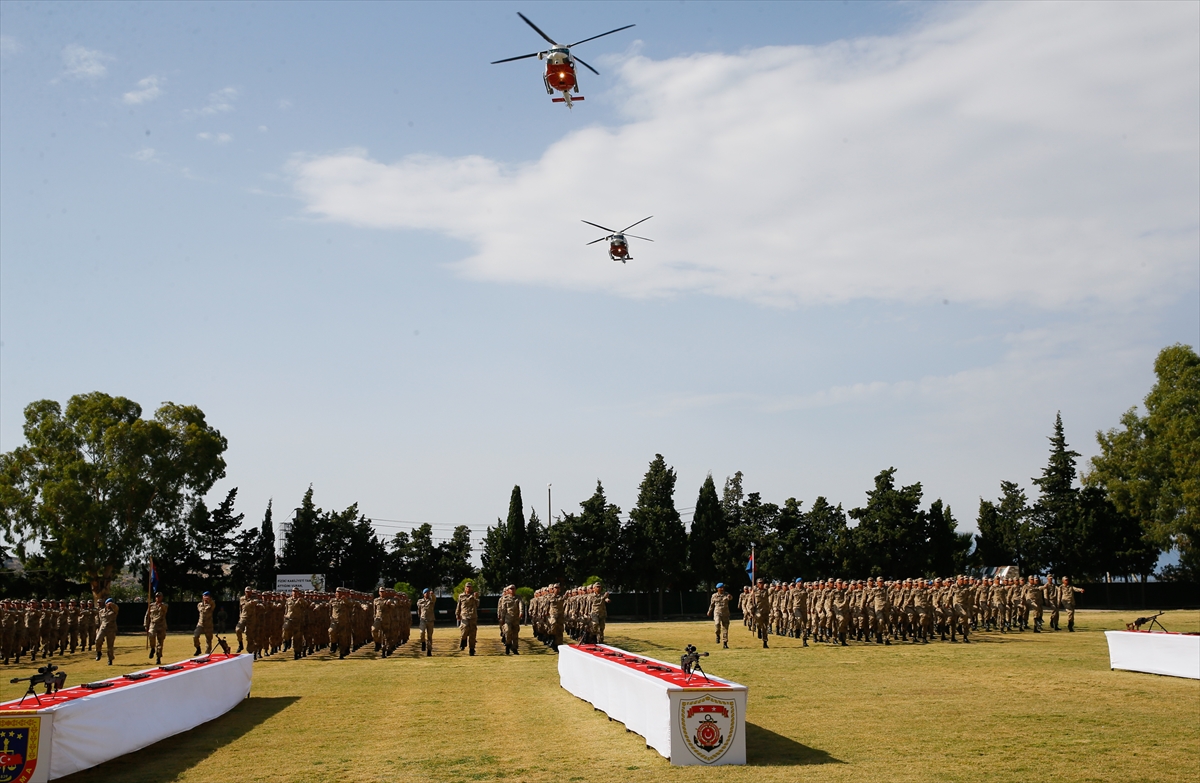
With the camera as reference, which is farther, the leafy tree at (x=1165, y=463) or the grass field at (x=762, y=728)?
the leafy tree at (x=1165, y=463)

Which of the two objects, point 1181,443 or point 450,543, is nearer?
point 1181,443

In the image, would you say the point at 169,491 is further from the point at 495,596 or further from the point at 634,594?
the point at 634,594

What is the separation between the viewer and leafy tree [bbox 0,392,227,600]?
4703cm

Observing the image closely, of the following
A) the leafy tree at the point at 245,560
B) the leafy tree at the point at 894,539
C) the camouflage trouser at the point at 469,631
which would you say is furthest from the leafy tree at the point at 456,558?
the camouflage trouser at the point at 469,631

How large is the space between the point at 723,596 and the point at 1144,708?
1460 cm

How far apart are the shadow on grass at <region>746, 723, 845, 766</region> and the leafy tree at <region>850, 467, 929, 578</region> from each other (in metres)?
41.1

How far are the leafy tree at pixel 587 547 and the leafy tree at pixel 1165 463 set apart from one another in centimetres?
2721

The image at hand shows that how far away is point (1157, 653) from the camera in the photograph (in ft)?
60.2

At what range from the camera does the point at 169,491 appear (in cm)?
4997

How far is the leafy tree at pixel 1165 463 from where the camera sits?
5025cm

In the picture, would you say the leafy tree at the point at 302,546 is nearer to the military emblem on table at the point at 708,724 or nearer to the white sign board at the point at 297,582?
the white sign board at the point at 297,582

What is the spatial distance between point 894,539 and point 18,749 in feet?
153

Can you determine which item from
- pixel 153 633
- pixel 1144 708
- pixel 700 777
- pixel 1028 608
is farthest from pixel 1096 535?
pixel 700 777

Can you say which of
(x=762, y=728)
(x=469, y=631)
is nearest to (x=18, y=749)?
(x=762, y=728)
